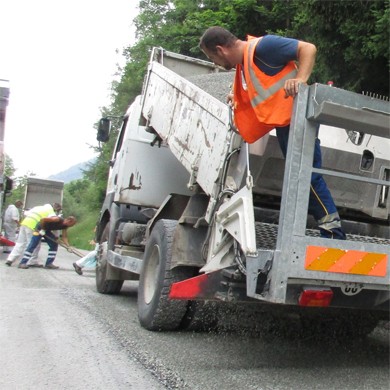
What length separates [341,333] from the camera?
5.77 m

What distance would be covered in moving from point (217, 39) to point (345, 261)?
1.80m

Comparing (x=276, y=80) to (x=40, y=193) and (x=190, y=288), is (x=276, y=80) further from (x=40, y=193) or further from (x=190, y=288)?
(x=40, y=193)

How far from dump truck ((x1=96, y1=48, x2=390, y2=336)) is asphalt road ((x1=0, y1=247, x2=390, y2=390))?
13.1 inches

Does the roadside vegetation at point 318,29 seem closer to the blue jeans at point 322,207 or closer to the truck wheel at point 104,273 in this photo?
the truck wheel at point 104,273

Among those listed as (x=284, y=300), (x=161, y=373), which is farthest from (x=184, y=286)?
(x=284, y=300)

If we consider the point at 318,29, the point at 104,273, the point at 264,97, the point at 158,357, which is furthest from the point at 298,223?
the point at 318,29

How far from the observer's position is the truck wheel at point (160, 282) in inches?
195

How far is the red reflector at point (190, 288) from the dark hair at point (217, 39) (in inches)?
66.0

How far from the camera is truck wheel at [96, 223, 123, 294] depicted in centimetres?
761

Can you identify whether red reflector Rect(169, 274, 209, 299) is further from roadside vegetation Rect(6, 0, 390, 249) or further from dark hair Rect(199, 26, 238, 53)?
roadside vegetation Rect(6, 0, 390, 249)

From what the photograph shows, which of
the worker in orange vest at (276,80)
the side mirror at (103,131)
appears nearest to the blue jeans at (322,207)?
the worker in orange vest at (276,80)

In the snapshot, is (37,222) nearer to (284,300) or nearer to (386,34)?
(386,34)

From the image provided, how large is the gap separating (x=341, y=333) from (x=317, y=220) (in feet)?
7.64

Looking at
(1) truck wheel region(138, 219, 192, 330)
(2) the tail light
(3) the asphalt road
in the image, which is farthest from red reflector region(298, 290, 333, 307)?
(1) truck wheel region(138, 219, 192, 330)
